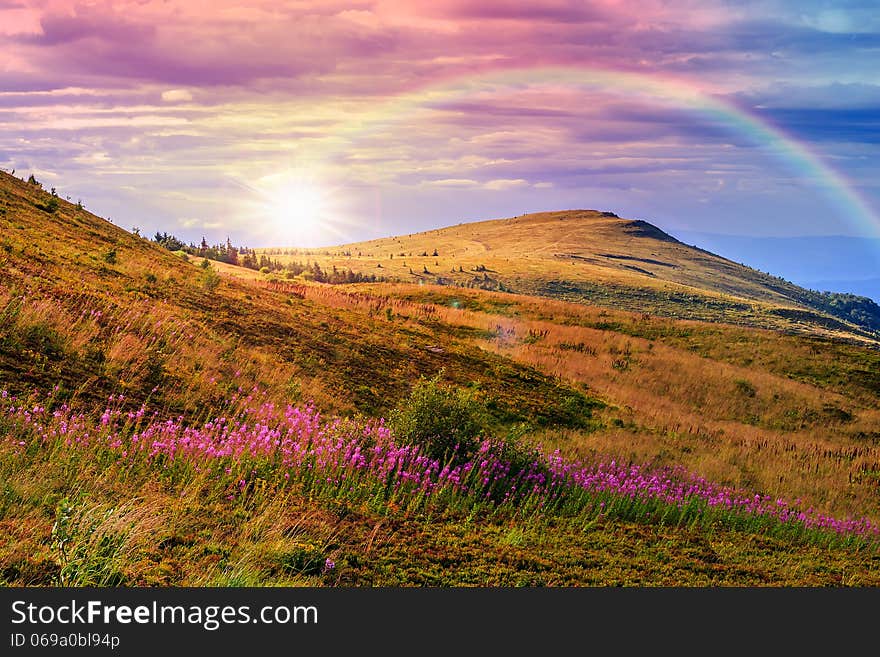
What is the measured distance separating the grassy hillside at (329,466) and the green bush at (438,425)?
8 cm

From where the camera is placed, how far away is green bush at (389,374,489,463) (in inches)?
444

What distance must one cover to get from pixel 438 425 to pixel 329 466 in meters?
2.47

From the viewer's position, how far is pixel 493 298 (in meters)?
54.9

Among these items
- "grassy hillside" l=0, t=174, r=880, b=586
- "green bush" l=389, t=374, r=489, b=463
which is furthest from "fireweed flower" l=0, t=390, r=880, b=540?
"green bush" l=389, t=374, r=489, b=463

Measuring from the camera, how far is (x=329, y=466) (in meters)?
9.57

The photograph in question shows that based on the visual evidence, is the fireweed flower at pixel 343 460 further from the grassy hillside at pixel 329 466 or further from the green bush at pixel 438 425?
the green bush at pixel 438 425

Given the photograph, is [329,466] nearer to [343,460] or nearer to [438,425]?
[343,460]

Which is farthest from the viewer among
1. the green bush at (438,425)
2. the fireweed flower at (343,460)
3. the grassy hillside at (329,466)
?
the green bush at (438,425)

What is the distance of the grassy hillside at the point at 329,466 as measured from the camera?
22.1ft

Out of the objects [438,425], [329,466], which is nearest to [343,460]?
[329,466]

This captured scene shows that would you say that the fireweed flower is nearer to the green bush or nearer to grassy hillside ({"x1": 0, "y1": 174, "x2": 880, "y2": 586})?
grassy hillside ({"x1": 0, "y1": 174, "x2": 880, "y2": 586})

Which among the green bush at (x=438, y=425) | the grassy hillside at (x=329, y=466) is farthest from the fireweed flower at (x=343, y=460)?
the green bush at (x=438, y=425)

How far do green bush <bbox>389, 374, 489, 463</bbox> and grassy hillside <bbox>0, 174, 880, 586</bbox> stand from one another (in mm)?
76

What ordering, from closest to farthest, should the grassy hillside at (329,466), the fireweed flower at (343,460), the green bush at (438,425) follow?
the grassy hillside at (329,466) → the fireweed flower at (343,460) → the green bush at (438,425)
